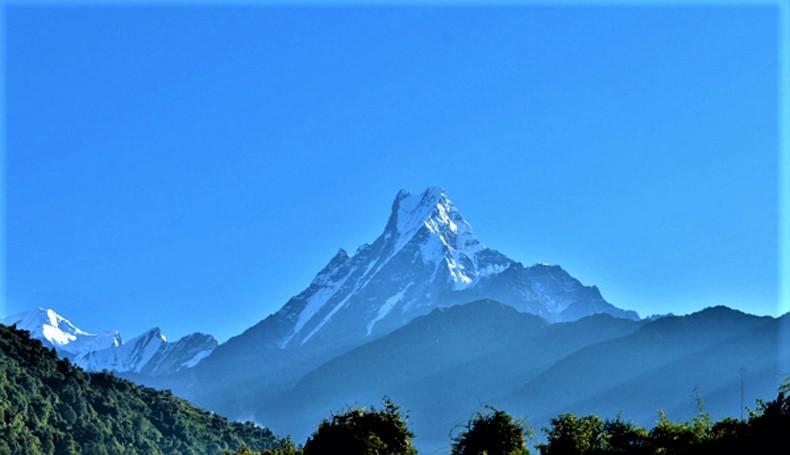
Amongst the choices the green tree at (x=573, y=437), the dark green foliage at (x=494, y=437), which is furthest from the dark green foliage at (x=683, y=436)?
the dark green foliage at (x=494, y=437)

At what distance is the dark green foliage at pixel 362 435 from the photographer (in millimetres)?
60844

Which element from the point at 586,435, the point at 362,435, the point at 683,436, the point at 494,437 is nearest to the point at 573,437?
the point at 586,435

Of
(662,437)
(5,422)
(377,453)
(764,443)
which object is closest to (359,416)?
(377,453)

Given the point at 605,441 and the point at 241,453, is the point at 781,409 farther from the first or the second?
the point at 241,453

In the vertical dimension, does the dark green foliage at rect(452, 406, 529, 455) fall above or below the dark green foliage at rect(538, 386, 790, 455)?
above

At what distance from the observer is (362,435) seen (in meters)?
61.3

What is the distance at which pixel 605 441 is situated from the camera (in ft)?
199

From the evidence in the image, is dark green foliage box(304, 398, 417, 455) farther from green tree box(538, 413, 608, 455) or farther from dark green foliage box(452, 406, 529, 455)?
green tree box(538, 413, 608, 455)

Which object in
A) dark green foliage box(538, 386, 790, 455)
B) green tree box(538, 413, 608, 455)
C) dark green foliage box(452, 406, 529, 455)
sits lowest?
dark green foliage box(538, 386, 790, 455)

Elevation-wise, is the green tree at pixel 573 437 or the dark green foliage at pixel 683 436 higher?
the green tree at pixel 573 437

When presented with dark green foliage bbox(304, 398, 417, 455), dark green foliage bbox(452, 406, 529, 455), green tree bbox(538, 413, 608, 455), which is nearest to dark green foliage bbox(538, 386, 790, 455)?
green tree bbox(538, 413, 608, 455)

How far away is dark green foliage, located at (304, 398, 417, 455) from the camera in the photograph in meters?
60.8

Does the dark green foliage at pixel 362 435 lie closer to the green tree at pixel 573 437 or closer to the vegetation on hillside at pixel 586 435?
the vegetation on hillside at pixel 586 435

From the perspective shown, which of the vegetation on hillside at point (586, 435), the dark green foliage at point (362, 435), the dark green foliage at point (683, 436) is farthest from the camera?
the dark green foliage at point (362, 435)
